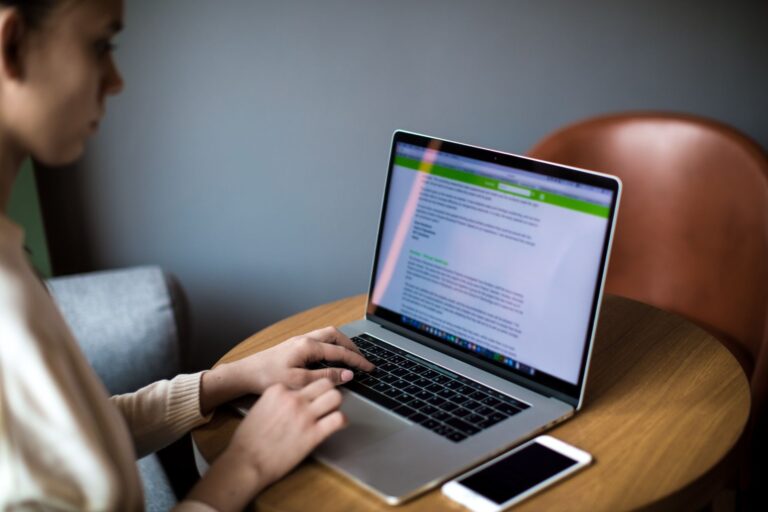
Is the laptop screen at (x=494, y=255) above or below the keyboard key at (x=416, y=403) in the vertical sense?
above

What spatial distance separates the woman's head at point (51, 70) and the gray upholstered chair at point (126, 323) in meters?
0.98

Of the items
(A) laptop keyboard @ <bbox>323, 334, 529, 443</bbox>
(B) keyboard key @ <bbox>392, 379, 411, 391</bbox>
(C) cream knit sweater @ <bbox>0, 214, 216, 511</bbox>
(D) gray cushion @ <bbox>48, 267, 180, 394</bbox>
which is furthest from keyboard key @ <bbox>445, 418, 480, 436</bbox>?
(D) gray cushion @ <bbox>48, 267, 180, 394</bbox>

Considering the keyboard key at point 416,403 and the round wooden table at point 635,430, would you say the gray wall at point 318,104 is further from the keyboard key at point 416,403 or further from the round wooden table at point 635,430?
the keyboard key at point 416,403

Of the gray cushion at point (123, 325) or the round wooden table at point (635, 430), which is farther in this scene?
the gray cushion at point (123, 325)

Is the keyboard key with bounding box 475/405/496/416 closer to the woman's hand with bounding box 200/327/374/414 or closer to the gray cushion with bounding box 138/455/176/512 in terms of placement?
the woman's hand with bounding box 200/327/374/414

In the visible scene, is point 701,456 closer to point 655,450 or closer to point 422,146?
point 655,450

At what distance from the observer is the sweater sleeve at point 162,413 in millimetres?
990

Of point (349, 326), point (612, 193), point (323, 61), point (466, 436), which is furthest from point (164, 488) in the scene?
point (323, 61)

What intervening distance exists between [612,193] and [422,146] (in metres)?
0.30

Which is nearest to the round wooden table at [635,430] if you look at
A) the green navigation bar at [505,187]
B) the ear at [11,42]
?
the green navigation bar at [505,187]

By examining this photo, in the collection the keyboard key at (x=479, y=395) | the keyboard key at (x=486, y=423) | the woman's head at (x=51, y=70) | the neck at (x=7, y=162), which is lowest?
the keyboard key at (x=486, y=423)

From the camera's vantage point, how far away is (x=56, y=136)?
74 centimetres

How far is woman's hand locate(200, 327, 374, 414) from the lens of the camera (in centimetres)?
101

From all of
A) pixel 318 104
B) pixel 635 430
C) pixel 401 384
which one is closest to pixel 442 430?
pixel 401 384
